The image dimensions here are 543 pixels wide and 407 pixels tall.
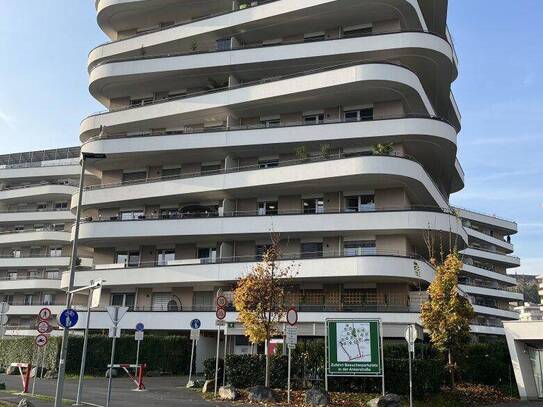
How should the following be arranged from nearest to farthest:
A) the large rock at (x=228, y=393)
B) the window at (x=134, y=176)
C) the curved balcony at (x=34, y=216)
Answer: the large rock at (x=228, y=393) → the window at (x=134, y=176) → the curved balcony at (x=34, y=216)

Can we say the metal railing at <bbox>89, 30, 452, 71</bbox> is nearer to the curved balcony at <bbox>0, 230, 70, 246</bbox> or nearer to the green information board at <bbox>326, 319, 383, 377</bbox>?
the green information board at <bbox>326, 319, 383, 377</bbox>

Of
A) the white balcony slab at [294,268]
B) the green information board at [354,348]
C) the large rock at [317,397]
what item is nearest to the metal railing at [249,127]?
the white balcony slab at [294,268]

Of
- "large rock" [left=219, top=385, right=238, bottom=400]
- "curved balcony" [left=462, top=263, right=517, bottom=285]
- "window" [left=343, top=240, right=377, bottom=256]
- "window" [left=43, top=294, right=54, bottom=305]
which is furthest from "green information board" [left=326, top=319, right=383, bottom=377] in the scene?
"curved balcony" [left=462, top=263, right=517, bottom=285]

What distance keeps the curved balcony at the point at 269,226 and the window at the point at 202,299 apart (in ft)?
12.6

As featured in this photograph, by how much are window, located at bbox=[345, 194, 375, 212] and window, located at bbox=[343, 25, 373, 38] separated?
38.2 feet

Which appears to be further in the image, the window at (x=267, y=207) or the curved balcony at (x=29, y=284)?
the curved balcony at (x=29, y=284)

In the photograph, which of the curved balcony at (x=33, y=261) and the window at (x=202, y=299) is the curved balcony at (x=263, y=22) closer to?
the window at (x=202, y=299)

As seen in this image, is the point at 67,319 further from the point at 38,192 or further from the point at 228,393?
the point at 38,192

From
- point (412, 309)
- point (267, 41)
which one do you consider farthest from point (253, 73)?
point (412, 309)

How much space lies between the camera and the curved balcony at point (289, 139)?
3641 centimetres

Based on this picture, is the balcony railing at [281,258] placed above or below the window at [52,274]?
below

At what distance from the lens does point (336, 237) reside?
37062 mm

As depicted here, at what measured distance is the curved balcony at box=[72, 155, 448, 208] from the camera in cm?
3509

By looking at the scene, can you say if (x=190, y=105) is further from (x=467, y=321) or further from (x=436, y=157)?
(x=467, y=321)
